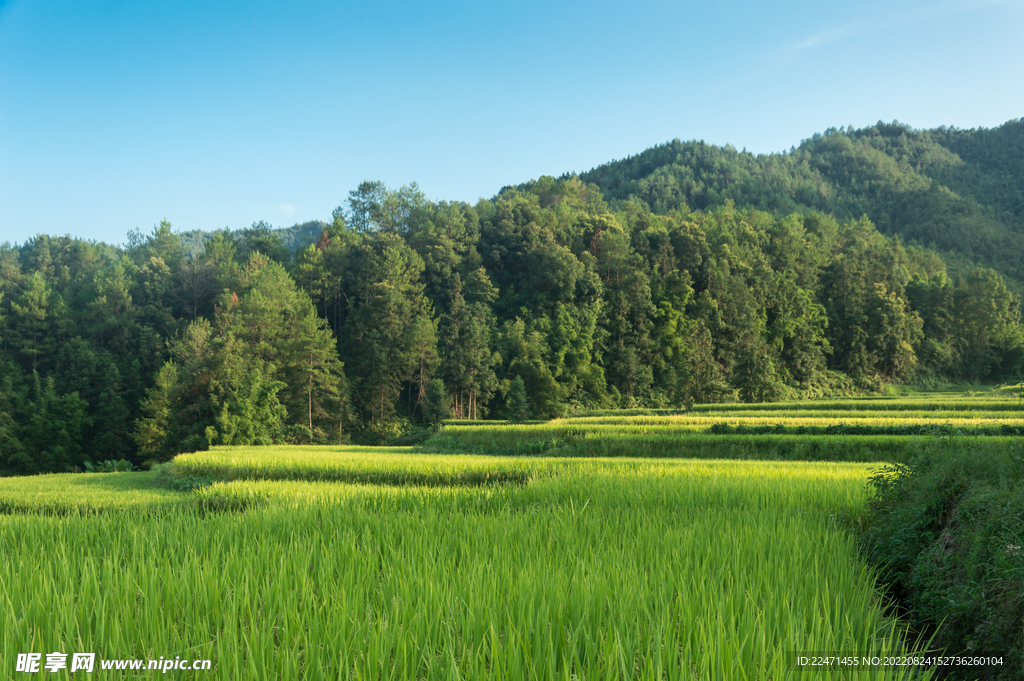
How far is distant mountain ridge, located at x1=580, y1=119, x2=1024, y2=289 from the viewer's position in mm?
83312

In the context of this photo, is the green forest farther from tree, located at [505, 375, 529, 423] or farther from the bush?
the bush

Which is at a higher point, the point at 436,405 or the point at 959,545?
the point at 959,545

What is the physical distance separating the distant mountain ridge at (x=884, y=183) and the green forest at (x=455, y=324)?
23695 millimetres

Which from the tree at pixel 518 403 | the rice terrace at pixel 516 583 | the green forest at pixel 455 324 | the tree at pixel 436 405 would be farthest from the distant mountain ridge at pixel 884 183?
the rice terrace at pixel 516 583

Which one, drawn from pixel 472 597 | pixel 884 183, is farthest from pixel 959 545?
pixel 884 183

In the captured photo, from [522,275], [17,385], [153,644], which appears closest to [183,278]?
[17,385]

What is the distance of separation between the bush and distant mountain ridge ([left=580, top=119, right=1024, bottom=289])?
77.2 metres

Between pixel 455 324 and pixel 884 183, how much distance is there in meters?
99.4

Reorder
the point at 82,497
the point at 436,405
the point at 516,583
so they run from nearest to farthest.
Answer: the point at 516,583 < the point at 82,497 < the point at 436,405

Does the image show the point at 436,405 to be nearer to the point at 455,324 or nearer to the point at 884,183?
the point at 455,324

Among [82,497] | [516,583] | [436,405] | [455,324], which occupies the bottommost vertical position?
[436,405]

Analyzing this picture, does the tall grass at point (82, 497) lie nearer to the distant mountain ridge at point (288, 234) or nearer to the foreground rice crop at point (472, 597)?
the foreground rice crop at point (472, 597)

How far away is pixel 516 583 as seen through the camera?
3609 mm

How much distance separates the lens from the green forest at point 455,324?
38.2 meters
